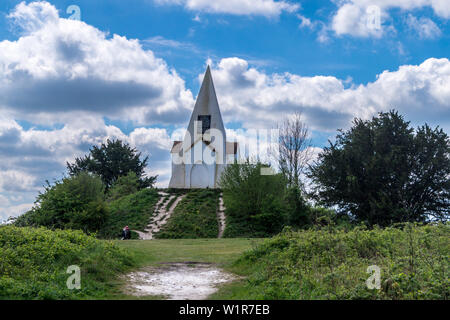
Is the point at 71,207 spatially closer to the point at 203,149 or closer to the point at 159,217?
the point at 159,217

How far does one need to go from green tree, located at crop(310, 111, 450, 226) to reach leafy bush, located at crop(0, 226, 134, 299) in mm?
21365

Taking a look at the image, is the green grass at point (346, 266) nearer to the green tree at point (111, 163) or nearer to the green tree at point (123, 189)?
the green tree at point (123, 189)

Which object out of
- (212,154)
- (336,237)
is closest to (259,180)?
(212,154)

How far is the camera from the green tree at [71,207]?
31281 mm

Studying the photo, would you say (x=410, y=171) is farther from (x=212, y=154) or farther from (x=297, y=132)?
(x=212, y=154)

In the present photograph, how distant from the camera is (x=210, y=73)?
181ft

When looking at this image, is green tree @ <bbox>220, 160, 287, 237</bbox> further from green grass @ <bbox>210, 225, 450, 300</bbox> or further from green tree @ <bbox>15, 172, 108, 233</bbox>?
green grass @ <bbox>210, 225, 450, 300</bbox>

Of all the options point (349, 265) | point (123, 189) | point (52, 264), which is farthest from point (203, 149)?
point (349, 265)

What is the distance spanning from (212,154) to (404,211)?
25.7 metres

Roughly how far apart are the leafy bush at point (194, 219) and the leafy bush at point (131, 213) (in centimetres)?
231

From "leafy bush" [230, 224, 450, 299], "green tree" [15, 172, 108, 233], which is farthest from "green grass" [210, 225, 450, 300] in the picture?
"green tree" [15, 172, 108, 233]

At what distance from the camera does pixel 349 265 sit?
990 cm

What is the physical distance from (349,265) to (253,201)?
2456cm

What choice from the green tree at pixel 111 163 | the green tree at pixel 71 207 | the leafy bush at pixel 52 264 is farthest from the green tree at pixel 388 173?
the green tree at pixel 111 163
